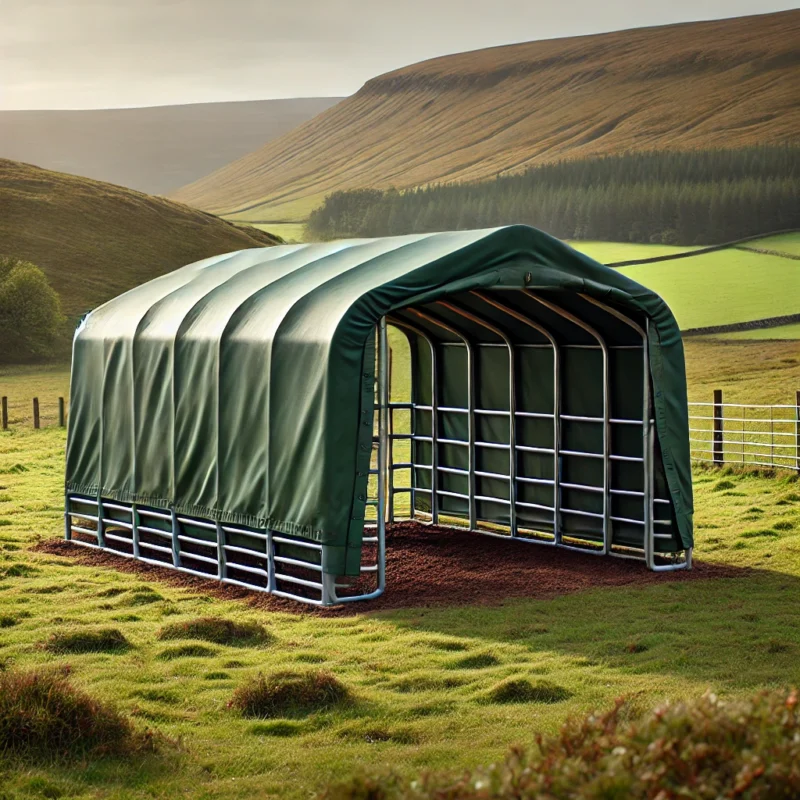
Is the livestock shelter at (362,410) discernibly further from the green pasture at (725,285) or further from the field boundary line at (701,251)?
the field boundary line at (701,251)

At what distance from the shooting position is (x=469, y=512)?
56.6 feet

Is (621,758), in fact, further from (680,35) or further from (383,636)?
(680,35)

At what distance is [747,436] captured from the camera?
28781 mm

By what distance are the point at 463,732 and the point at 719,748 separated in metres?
3.91

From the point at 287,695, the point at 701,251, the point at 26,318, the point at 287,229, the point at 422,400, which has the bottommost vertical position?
the point at 287,695

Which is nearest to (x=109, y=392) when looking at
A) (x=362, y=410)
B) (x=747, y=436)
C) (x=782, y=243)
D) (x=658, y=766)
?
(x=362, y=410)

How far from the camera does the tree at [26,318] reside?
208 ft

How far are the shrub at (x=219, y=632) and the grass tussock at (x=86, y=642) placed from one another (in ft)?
1.45

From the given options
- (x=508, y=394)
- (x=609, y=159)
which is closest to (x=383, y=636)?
(x=508, y=394)

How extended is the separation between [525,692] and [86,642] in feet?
13.4

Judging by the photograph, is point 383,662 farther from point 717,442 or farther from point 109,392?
point 717,442

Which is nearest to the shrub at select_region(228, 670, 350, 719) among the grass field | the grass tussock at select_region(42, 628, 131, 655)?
the grass field

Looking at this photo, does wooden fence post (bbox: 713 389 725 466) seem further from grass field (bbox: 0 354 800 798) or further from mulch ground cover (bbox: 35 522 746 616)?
mulch ground cover (bbox: 35 522 746 616)

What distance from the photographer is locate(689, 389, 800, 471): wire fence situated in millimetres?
22438
